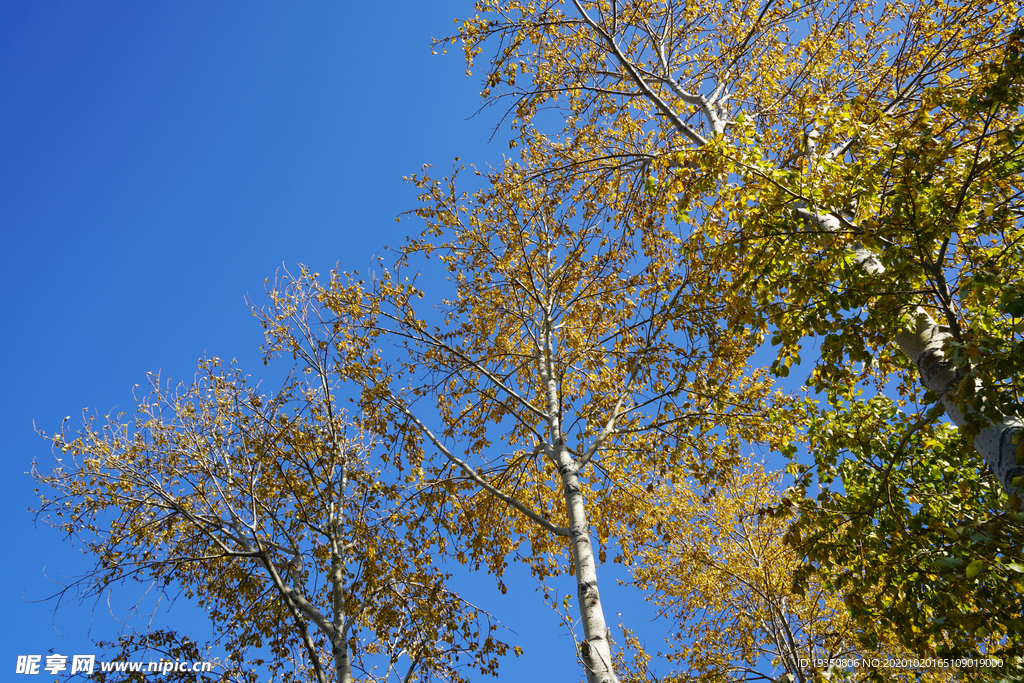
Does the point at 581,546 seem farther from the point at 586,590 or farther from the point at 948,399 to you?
the point at 948,399

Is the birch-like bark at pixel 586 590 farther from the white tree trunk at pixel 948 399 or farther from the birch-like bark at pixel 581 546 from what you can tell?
the white tree trunk at pixel 948 399

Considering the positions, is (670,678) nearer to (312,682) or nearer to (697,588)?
(697,588)

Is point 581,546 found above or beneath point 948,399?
above

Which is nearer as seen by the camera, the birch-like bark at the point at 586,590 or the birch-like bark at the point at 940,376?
the birch-like bark at the point at 940,376

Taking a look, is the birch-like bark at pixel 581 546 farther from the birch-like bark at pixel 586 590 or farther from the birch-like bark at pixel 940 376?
the birch-like bark at pixel 940 376

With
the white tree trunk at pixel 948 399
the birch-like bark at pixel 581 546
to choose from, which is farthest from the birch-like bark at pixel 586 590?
the white tree trunk at pixel 948 399

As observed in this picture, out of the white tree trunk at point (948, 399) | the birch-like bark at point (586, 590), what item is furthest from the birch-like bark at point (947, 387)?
the birch-like bark at point (586, 590)

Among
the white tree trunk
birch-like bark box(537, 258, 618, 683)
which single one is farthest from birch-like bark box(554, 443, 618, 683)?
the white tree trunk

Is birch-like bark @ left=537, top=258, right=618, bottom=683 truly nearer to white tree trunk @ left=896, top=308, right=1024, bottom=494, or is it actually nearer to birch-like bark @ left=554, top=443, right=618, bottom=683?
birch-like bark @ left=554, top=443, right=618, bottom=683

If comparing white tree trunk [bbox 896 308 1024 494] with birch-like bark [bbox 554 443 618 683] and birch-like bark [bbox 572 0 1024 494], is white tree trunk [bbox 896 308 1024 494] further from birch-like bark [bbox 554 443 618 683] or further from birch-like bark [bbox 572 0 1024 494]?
birch-like bark [bbox 554 443 618 683]

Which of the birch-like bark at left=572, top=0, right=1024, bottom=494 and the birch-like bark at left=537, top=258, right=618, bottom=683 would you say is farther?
the birch-like bark at left=537, top=258, right=618, bottom=683

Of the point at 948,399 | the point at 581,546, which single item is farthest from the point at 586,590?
the point at 948,399

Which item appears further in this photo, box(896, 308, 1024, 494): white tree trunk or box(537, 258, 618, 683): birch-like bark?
box(537, 258, 618, 683): birch-like bark

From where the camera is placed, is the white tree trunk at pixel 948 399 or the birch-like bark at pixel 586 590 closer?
the white tree trunk at pixel 948 399
